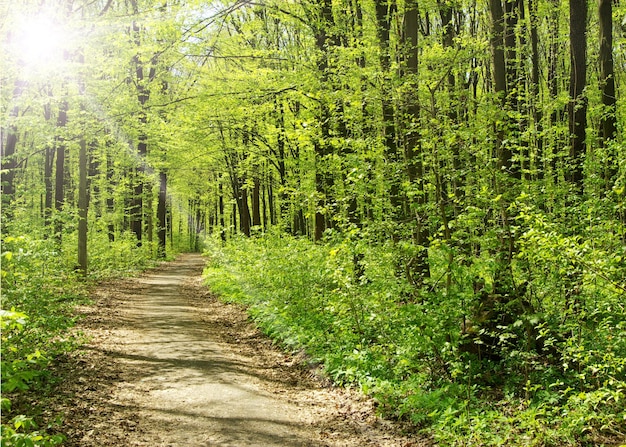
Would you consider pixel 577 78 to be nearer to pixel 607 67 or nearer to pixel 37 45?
pixel 607 67

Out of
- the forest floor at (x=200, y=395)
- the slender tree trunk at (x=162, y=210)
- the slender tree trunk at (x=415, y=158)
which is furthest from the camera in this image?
the slender tree trunk at (x=162, y=210)

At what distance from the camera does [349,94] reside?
7953mm

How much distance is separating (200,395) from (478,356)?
13.4 feet

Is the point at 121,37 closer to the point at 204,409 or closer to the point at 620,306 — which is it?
the point at 204,409

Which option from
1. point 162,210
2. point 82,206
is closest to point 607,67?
point 82,206

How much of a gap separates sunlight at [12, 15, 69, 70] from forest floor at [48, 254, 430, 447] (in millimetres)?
7566

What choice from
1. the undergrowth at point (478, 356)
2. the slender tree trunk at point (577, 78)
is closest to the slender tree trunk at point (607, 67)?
the slender tree trunk at point (577, 78)

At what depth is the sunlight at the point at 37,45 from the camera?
1341cm

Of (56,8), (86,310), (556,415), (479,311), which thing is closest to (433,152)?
(479,311)

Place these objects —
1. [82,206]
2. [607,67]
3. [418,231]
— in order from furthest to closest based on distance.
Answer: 1. [82,206]
2. [607,67]
3. [418,231]

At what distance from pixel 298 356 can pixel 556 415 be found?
481cm

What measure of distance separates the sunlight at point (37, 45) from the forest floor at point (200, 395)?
24.8ft

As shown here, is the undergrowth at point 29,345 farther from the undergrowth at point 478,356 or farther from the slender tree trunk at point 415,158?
the slender tree trunk at point 415,158

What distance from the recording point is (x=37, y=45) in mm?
13633
